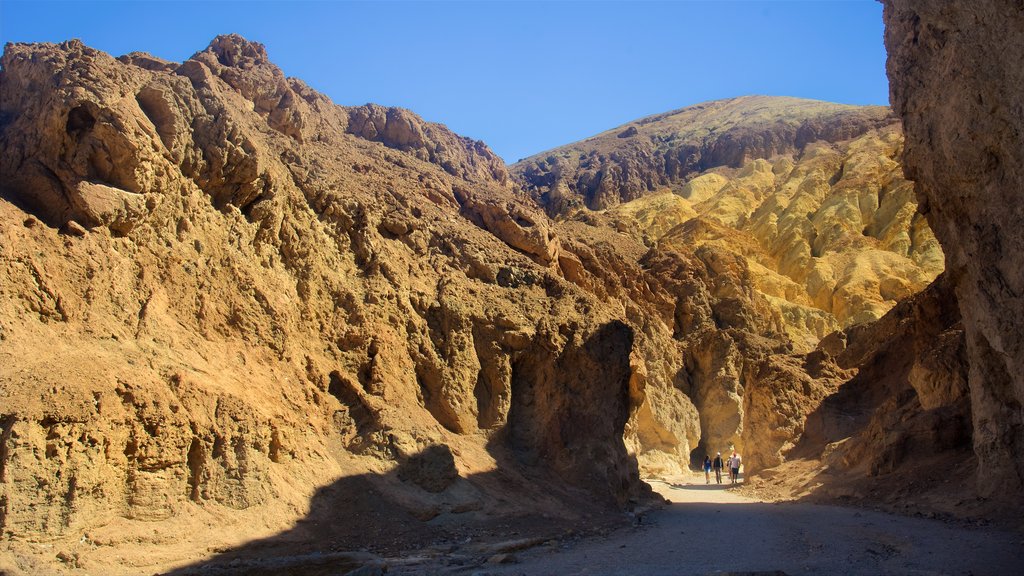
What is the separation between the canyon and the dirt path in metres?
1.32

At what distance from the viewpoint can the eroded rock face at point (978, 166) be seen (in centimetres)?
1116

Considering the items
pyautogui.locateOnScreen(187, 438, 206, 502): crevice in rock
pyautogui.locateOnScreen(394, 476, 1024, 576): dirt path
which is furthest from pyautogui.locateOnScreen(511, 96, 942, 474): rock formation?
pyautogui.locateOnScreen(187, 438, 206, 502): crevice in rock

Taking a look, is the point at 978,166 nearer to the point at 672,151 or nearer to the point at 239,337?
the point at 239,337

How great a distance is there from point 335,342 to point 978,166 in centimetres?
1213

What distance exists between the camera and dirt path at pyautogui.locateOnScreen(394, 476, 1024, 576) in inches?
416

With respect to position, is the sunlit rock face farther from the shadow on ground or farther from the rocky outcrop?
the shadow on ground

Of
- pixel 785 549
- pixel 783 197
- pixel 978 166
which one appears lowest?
pixel 785 549

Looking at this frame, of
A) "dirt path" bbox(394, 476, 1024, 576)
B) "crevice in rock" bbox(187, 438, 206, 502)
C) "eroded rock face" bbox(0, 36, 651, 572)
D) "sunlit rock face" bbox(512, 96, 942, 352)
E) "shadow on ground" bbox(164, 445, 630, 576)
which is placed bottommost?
"dirt path" bbox(394, 476, 1024, 576)

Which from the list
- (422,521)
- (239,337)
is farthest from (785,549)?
(239,337)

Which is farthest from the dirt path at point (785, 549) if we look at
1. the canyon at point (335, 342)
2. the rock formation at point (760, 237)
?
the rock formation at point (760, 237)

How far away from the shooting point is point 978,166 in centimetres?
1257

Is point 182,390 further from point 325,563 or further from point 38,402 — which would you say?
point 325,563

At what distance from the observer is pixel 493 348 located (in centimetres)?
1819

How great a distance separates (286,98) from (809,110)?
367 feet
